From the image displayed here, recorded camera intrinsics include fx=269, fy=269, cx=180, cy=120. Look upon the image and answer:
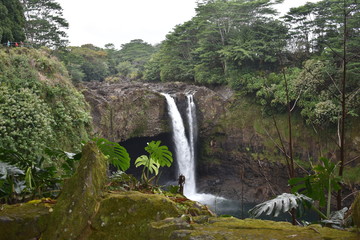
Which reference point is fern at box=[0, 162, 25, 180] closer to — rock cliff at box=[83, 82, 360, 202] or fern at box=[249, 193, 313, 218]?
fern at box=[249, 193, 313, 218]

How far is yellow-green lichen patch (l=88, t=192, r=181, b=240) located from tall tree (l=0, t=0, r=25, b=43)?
1255 cm

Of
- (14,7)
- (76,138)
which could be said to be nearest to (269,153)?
(76,138)

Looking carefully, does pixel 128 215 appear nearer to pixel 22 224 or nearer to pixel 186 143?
pixel 22 224

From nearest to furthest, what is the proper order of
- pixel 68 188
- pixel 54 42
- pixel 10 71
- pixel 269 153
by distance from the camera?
pixel 68 188 < pixel 10 71 < pixel 269 153 < pixel 54 42

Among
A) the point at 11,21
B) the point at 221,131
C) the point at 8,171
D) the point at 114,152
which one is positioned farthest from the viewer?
the point at 221,131

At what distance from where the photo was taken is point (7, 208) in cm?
190

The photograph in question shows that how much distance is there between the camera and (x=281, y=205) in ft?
5.75

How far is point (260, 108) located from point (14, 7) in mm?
13848

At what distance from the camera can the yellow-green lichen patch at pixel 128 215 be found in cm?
167

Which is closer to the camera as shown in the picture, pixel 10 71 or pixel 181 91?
pixel 10 71

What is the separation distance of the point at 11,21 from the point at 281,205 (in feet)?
50.0

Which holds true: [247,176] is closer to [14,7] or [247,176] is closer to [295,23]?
[295,23]

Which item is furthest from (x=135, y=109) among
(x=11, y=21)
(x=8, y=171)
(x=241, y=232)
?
(x=241, y=232)

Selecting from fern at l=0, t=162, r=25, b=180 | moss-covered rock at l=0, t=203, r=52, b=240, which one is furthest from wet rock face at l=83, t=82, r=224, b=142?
moss-covered rock at l=0, t=203, r=52, b=240
